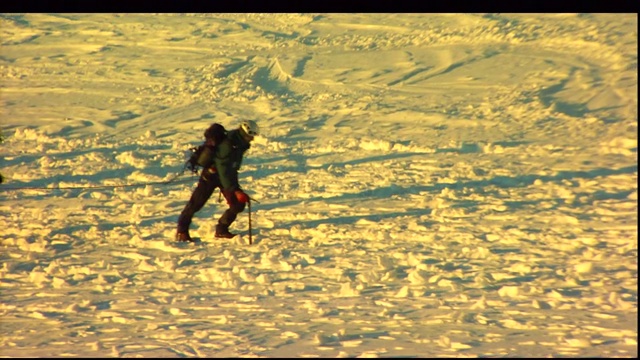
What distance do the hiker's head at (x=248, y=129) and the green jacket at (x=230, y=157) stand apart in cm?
7

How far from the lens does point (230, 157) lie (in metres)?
10.7

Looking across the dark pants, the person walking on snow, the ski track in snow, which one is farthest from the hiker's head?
the ski track in snow

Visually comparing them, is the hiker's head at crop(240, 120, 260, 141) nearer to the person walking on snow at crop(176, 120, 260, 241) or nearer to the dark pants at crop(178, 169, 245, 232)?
the person walking on snow at crop(176, 120, 260, 241)

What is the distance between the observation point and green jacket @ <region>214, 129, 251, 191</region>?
35.1 feet

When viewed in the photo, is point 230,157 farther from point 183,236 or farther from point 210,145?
point 183,236

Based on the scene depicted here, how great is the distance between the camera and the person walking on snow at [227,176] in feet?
35.1

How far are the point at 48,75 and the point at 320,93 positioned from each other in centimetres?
680

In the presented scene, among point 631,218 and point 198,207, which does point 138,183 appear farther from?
point 631,218

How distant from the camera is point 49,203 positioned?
13477mm

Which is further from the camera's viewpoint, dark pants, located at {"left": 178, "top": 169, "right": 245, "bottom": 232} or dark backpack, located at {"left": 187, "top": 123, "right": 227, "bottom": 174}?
dark pants, located at {"left": 178, "top": 169, "right": 245, "bottom": 232}

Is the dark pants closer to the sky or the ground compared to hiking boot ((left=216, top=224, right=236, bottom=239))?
closer to the sky

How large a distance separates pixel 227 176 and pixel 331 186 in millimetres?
3464

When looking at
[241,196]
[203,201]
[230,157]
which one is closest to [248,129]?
[230,157]

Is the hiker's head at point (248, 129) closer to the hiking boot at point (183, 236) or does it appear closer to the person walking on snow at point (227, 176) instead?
the person walking on snow at point (227, 176)
